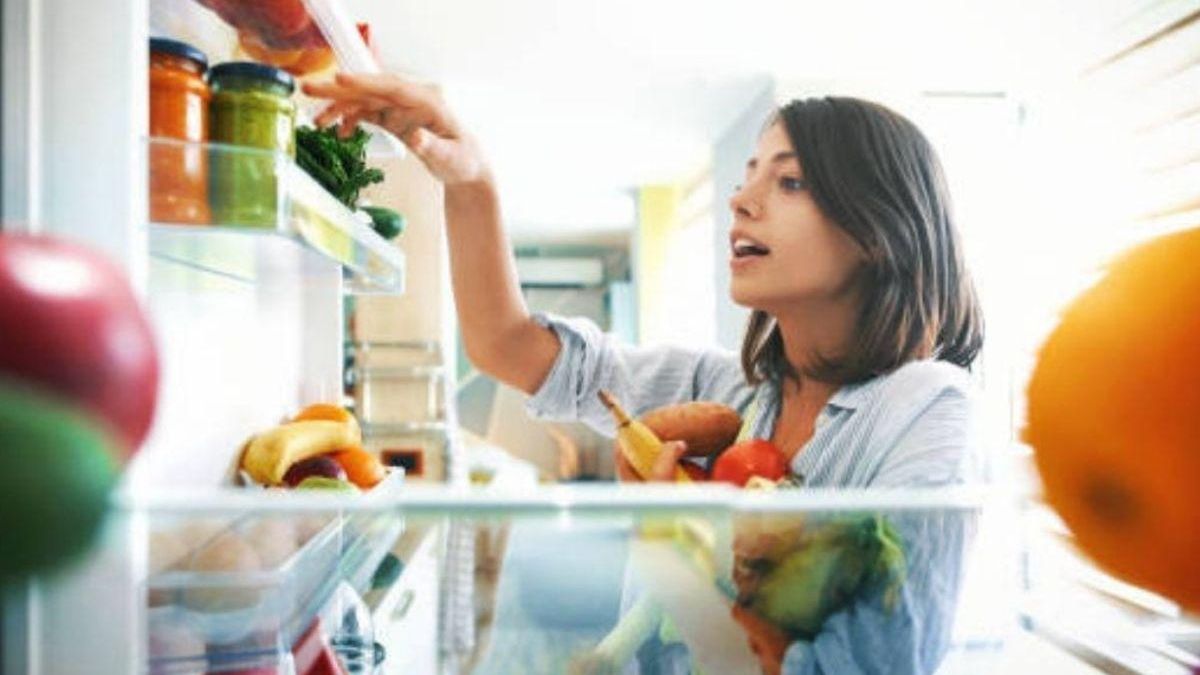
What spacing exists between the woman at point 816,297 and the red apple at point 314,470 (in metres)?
0.14

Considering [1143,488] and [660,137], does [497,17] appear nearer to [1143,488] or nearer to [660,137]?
[660,137]

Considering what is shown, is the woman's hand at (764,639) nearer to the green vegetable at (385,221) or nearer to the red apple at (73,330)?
the red apple at (73,330)

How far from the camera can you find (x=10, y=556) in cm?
13

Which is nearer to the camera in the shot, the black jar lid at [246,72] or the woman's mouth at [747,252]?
the black jar lid at [246,72]

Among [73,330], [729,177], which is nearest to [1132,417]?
[73,330]

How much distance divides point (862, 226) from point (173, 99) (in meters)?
0.41

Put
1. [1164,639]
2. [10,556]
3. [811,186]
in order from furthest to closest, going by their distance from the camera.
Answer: [811,186]
[1164,639]
[10,556]

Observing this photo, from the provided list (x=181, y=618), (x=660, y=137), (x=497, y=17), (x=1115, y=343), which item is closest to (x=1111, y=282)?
(x=1115, y=343)

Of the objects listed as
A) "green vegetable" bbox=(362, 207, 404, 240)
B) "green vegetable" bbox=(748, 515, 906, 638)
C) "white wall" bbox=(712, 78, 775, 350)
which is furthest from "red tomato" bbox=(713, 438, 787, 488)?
"white wall" bbox=(712, 78, 775, 350)

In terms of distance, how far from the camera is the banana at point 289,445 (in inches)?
24.2

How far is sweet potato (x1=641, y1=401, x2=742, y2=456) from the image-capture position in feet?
1.94


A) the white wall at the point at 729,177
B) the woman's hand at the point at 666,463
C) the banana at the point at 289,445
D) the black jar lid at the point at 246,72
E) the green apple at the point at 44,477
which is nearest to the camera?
the green apple at the point at 44,477

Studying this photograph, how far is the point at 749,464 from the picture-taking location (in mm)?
504

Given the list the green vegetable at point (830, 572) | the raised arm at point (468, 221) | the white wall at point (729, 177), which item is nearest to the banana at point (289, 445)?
the raised arm at point (468, 221)
